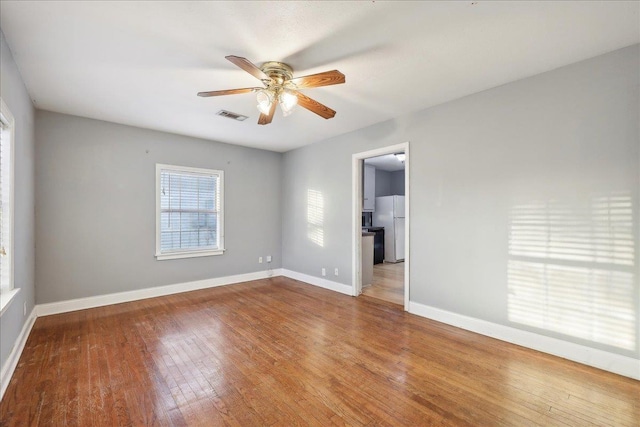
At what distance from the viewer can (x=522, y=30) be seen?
2.05 meters

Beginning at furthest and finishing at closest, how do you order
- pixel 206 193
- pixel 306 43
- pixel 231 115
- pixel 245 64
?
pixel 206 193 < pixel 231 115 < pixel 306 43 < pixel 245 64

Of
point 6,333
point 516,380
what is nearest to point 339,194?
point 516,380

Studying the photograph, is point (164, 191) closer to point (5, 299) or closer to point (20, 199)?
point (20, 199)

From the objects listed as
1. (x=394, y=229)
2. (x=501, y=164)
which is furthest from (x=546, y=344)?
(x=394, y=229)

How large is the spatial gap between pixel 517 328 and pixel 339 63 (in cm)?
307

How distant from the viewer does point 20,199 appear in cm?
275

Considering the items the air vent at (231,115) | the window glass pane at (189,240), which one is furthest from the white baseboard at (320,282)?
the air vent at (231,115)

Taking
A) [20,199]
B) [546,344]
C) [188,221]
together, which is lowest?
[546,344]

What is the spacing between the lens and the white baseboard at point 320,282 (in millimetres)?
4594

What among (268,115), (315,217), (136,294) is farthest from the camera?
(315,217)

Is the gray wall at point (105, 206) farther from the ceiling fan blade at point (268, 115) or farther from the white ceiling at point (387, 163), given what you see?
the white ceiling at point (387, 163)

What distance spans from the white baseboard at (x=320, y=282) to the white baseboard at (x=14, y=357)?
368cm

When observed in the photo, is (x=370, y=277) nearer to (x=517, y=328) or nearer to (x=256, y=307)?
(x=256, y=307)

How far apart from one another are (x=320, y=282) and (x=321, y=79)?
3.64 meters
